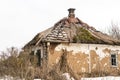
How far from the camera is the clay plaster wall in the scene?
2864cm

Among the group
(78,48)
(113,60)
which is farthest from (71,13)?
(113,60)

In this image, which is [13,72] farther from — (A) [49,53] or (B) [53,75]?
(A) [49,53]

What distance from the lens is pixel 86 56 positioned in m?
29.7

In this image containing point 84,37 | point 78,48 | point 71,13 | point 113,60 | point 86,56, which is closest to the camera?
point 78,48

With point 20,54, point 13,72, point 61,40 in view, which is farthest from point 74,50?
point 13,72

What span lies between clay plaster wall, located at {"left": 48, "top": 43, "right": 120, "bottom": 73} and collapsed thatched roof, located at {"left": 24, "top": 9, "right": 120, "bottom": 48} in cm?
41

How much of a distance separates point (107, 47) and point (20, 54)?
45.0 ft

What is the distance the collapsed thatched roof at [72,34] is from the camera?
29.0 meters

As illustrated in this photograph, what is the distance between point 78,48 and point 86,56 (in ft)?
3.30

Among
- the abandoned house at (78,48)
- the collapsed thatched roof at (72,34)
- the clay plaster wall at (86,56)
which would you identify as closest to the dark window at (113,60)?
the abandoned house at (78,48)

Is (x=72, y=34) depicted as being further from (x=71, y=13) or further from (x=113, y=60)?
(x=113, y=60)

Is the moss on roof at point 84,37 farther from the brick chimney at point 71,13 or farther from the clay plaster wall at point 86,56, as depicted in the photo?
the brick chimney at point 71,13

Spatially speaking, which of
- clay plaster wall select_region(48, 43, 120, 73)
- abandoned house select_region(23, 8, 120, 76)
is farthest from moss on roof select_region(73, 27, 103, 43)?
clay plaster wall select_region(48, 43, 120, 73)

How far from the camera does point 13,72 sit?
1592 centimetres
